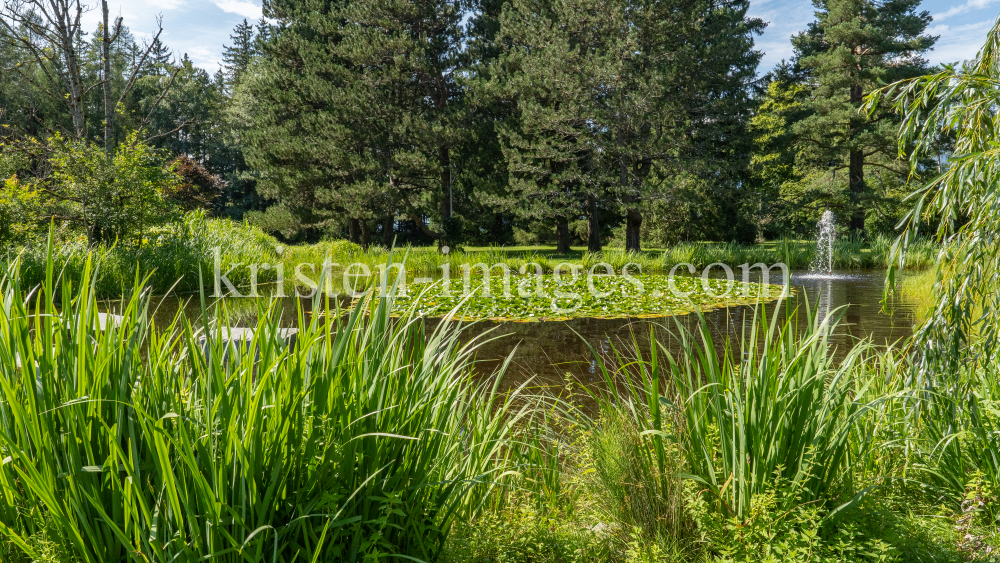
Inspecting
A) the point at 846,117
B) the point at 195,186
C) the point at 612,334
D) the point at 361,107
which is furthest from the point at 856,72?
the point at 195,186

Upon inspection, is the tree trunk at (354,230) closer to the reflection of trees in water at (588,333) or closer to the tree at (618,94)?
the tree at (618,94)

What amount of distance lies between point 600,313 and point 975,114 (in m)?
5.13

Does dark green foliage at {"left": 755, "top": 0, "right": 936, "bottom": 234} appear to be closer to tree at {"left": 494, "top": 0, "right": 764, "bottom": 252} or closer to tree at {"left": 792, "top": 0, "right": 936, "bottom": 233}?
tree at {"left": 792, "top": 0, "right": 936, "bottom": 233}

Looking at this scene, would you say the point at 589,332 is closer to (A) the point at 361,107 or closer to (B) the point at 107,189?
(B) the point at 107,189

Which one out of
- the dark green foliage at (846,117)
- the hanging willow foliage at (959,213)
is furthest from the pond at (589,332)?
the dark green foliage at (846,117)

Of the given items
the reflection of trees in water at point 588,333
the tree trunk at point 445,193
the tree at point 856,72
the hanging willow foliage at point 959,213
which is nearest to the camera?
the hanging willow foliage at point 959,213

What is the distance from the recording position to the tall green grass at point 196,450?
1.19 m

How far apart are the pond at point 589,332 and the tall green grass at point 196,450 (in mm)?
2455

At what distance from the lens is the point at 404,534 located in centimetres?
152

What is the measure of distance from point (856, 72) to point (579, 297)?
57.6 feet

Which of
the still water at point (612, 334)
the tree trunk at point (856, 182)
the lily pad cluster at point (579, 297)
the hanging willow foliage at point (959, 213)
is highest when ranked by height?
the tree trunk at point (856, 182)

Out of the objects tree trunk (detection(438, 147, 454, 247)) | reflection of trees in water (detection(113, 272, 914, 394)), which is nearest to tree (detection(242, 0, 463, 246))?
tree trunk (detection(438, 147, 454, 247))

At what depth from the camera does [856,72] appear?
780 inches

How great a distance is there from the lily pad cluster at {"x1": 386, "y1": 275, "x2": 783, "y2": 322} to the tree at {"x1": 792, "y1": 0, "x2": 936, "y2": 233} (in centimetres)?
1270
